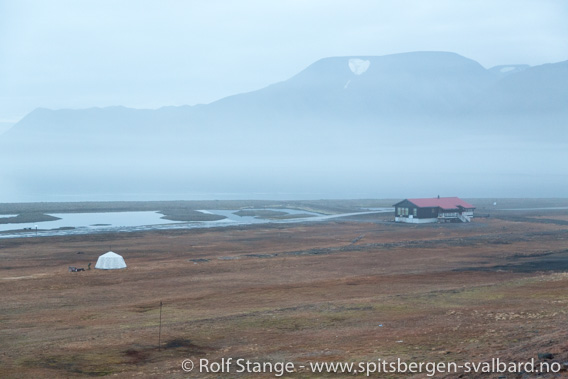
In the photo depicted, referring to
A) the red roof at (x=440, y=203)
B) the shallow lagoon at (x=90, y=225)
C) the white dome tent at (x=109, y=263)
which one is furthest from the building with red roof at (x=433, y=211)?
the white dome tent at (x=109, y=263)

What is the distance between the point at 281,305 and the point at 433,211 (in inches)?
2740

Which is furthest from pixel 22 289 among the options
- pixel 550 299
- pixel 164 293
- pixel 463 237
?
pixel 463 237

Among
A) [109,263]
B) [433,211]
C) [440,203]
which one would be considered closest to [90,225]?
[109,263]

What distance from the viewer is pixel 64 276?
4303cm

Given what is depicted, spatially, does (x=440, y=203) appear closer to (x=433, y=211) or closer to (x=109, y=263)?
(x=433, y=211)

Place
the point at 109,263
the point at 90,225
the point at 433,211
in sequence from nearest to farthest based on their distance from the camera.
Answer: the point at 109,263 → the point at 433,211 → the point at 90,225

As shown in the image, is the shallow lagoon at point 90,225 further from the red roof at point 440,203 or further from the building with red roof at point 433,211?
the red roof at point 440,203

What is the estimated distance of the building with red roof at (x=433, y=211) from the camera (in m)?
94.4

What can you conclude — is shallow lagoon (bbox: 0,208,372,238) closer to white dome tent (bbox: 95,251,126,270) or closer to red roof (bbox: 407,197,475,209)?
red roof (bbox: 407,197,475,209)

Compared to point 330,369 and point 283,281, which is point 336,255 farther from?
point 330,369

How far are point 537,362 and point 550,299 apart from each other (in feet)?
52.5

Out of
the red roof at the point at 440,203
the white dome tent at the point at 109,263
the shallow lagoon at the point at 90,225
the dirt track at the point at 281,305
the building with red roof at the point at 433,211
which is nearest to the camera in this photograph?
the dirt track at the point at 281,305

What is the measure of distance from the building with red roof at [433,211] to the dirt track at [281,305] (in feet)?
95.2

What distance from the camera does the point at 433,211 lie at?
9512cm
